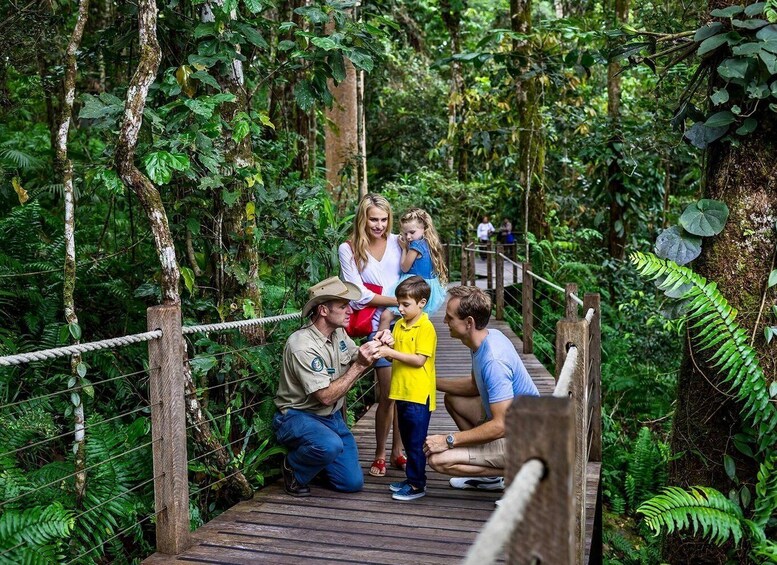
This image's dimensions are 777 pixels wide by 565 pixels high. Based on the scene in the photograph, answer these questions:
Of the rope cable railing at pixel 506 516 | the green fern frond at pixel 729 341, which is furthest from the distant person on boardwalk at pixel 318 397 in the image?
the rope cable railing at pixel 506 516

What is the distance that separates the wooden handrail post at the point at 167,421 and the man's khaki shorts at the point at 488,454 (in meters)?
1.66

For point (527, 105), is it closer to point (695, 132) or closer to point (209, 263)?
point (695, 132)

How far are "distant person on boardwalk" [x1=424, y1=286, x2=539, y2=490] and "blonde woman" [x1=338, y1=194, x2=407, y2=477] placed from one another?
697 millimetres

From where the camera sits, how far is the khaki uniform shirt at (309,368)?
14.3 ft

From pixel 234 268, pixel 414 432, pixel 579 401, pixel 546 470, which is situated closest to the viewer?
pixel 546 470

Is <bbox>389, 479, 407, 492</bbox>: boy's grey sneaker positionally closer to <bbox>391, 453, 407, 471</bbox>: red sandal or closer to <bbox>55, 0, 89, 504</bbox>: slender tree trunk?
<bbox>391, 453, 407, 471</bbox>: red sandal

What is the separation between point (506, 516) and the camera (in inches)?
51.6

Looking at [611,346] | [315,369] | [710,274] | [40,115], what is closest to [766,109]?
[710,274]

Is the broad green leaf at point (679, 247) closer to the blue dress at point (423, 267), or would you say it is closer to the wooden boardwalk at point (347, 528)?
the blue dress at point (423, 267)

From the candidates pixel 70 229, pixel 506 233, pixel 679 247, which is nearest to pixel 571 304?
pixel 679 247

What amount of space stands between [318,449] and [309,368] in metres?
0.49

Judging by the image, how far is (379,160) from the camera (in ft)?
68.5

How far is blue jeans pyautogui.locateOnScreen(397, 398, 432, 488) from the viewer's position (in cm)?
430

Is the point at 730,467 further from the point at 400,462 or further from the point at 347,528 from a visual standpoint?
the point at 347,528
